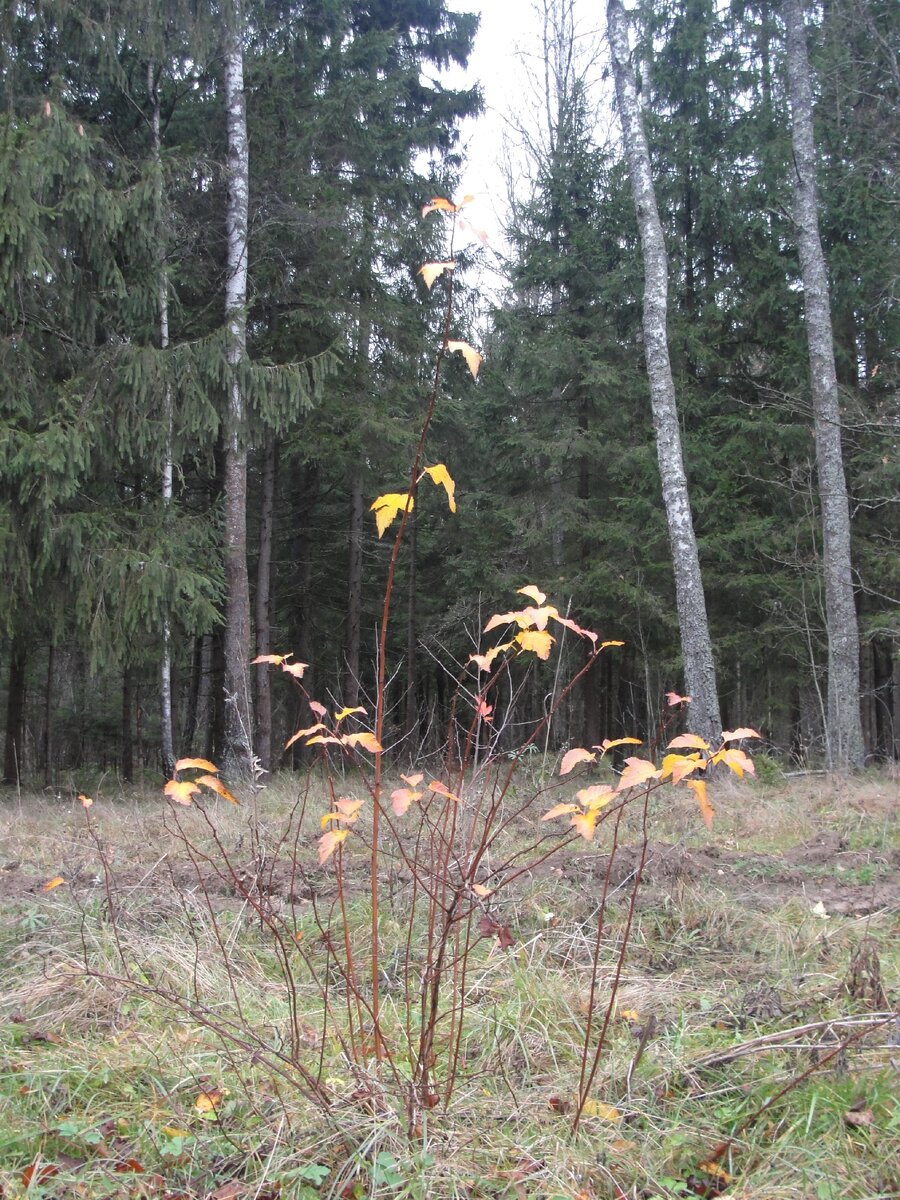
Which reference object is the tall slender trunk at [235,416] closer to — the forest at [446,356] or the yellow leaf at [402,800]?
the forest at [446,356]

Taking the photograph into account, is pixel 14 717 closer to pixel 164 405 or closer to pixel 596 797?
pixel 164 405

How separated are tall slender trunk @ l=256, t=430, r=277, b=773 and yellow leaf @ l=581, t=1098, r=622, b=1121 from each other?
828 centimetres

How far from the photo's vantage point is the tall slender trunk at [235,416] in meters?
9.36

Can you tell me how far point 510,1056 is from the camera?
2463 millimetres

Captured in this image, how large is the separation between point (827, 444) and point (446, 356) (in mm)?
5316

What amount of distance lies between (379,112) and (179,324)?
16.9ft

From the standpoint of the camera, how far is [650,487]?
12414 mm

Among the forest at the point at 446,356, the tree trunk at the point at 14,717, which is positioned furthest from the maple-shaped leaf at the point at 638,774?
the tree trunk at the point at 14,717

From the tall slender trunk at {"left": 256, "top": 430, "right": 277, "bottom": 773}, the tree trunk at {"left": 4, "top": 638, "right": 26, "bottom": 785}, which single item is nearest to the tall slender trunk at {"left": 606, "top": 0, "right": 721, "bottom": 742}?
the tall slender trunk at {"left": 256, "top": 430, "right": 277, "bottom": 773}

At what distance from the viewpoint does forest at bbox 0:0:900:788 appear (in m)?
8.66

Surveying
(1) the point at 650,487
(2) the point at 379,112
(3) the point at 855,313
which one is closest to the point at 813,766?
(1) the point at 650,487

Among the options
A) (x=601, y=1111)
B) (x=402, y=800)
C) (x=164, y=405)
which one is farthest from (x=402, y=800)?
(x=164, y=405)

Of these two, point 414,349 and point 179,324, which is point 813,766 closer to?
point 414,349

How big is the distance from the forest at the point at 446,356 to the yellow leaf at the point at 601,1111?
5899 mm
